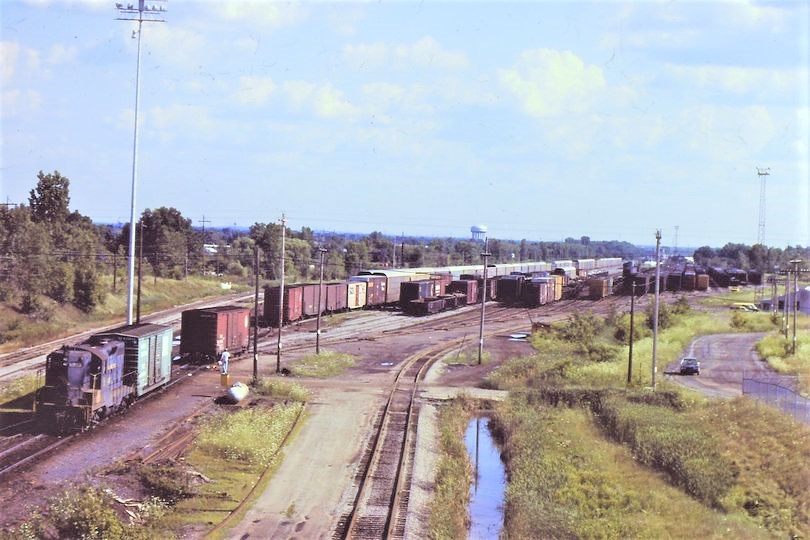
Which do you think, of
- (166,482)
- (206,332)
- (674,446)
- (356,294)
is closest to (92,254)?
(356,294)

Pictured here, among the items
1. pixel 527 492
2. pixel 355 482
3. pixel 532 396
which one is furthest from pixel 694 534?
pixel 532 396

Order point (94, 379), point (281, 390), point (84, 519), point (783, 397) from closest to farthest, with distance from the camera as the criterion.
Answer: point (84, 519)
point (94, 379)
point (783, 397)
point (281, 390)

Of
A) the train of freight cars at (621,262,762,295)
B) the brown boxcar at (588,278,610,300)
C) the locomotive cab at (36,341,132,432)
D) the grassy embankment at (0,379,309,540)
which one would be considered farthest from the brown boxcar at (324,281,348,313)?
the locomotive cab at (36,341,132,432)

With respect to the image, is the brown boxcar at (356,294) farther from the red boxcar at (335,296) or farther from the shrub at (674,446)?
the shrub at (674,446)

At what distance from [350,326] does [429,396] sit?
29131 mm

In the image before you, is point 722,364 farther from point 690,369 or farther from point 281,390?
point 281,390

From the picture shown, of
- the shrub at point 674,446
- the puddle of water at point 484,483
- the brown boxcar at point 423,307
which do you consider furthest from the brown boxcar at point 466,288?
the puddle of water at point 484,483

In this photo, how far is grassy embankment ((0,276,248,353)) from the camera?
184 feet

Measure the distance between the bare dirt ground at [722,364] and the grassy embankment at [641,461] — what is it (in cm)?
417

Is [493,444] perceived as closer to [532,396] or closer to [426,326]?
[532,396]

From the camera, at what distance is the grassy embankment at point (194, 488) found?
1992cm

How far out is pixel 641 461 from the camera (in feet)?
103

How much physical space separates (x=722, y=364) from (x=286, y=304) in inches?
1250

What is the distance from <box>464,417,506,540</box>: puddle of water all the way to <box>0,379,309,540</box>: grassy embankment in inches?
270
